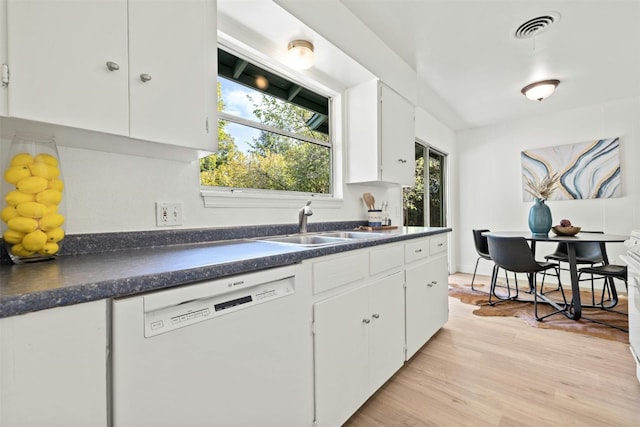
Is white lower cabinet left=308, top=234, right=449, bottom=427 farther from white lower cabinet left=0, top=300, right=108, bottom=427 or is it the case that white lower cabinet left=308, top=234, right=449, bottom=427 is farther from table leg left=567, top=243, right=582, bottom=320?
table leg left=567, top=243, right=582, bottom=320

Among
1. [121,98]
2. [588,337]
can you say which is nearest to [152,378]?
[121,98]

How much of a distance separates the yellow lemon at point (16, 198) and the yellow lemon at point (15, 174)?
0.04 metres

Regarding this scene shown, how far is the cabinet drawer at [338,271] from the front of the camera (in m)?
1.29

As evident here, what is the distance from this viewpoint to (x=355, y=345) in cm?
149

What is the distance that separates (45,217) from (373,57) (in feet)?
7.85

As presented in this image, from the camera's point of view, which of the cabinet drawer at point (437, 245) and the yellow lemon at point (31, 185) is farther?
the cabinet drawer at point (437, 245)

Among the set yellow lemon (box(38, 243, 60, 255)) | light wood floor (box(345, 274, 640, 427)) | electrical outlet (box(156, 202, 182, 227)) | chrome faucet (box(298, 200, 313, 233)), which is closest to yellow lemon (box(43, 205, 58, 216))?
yellow lemon (box(38, 243, 60, 255))

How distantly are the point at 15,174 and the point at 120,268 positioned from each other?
18.0 inches

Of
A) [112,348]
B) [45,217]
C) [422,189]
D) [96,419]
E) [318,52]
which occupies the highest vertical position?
[318,52]

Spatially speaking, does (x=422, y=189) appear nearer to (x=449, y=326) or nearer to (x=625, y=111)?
(x=449, y=326)

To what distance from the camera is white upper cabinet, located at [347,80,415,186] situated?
2527mm

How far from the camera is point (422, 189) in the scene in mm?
4617

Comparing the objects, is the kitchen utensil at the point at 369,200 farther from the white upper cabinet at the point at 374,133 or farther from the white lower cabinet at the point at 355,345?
the white lower cabinet at the point at 355,345

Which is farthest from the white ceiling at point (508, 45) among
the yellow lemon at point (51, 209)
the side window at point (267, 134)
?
the yellow lemon at point (51, 209)
